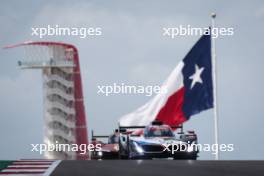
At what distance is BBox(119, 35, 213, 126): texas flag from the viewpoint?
32.0m

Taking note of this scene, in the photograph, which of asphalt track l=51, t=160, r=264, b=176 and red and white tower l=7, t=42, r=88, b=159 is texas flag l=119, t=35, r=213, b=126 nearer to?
asphalt track l=51, t=160, r=264, b=176

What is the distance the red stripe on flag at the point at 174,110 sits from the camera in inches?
1266

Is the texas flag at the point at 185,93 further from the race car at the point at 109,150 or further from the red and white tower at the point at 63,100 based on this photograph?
the red and white tower at the point at 63,100

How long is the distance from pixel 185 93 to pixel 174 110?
93cm

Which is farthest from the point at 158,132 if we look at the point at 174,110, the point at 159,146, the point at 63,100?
the point at 63,100

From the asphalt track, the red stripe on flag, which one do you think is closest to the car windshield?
the red stripe on flag

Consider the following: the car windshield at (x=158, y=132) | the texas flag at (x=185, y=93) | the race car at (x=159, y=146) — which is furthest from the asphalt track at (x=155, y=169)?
the texas flag at (x=185, y=93)

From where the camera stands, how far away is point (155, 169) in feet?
56.5

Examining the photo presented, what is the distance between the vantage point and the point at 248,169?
17.0 m

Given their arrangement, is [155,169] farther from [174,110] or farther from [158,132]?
[174,110]

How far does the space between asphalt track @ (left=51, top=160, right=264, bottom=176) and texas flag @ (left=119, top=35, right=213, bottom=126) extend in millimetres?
12320

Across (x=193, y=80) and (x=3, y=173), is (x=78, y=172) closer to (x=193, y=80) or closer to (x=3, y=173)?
(x=3, y=173)

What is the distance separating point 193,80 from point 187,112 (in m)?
1.64

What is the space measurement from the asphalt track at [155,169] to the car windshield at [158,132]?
24.5 ft
